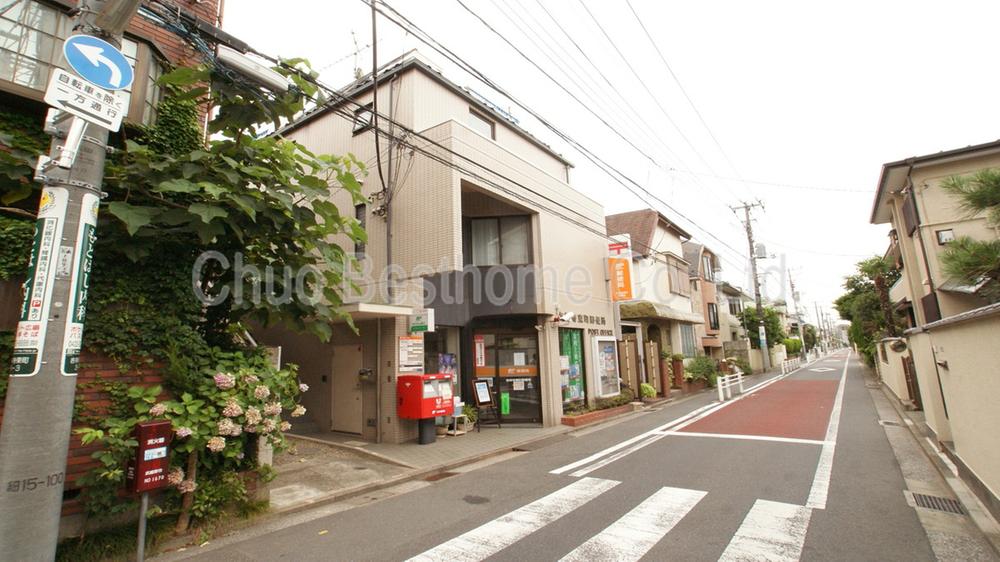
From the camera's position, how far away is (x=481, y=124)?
14.6 meters

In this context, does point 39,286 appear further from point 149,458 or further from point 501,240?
point 501,240

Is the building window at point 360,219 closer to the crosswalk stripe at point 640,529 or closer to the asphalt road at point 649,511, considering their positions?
the asphalt road at point 649,511

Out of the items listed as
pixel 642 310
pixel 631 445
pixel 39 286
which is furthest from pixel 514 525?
pixel 642 310

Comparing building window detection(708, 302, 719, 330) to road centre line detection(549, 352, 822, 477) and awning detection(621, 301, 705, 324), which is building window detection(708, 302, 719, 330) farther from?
road centre line detection(549, 352, 822, 477)

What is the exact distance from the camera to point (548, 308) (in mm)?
12891

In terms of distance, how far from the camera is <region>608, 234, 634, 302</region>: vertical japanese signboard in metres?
16.0

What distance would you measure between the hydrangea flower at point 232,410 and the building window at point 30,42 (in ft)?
14.7

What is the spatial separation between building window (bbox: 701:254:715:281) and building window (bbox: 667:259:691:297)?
14.7 feet

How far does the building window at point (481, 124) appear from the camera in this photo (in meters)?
14.2

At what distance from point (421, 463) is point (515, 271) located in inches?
250

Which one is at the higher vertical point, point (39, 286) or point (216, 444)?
point (39, 286)

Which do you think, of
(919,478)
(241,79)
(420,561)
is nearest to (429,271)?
(241,79)

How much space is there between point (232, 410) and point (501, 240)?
957 centimetres

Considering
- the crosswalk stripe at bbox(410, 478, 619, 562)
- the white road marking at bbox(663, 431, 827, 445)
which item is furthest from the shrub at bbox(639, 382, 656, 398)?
the crosswalk stripe at bbox(410, 478, 619, 562)
